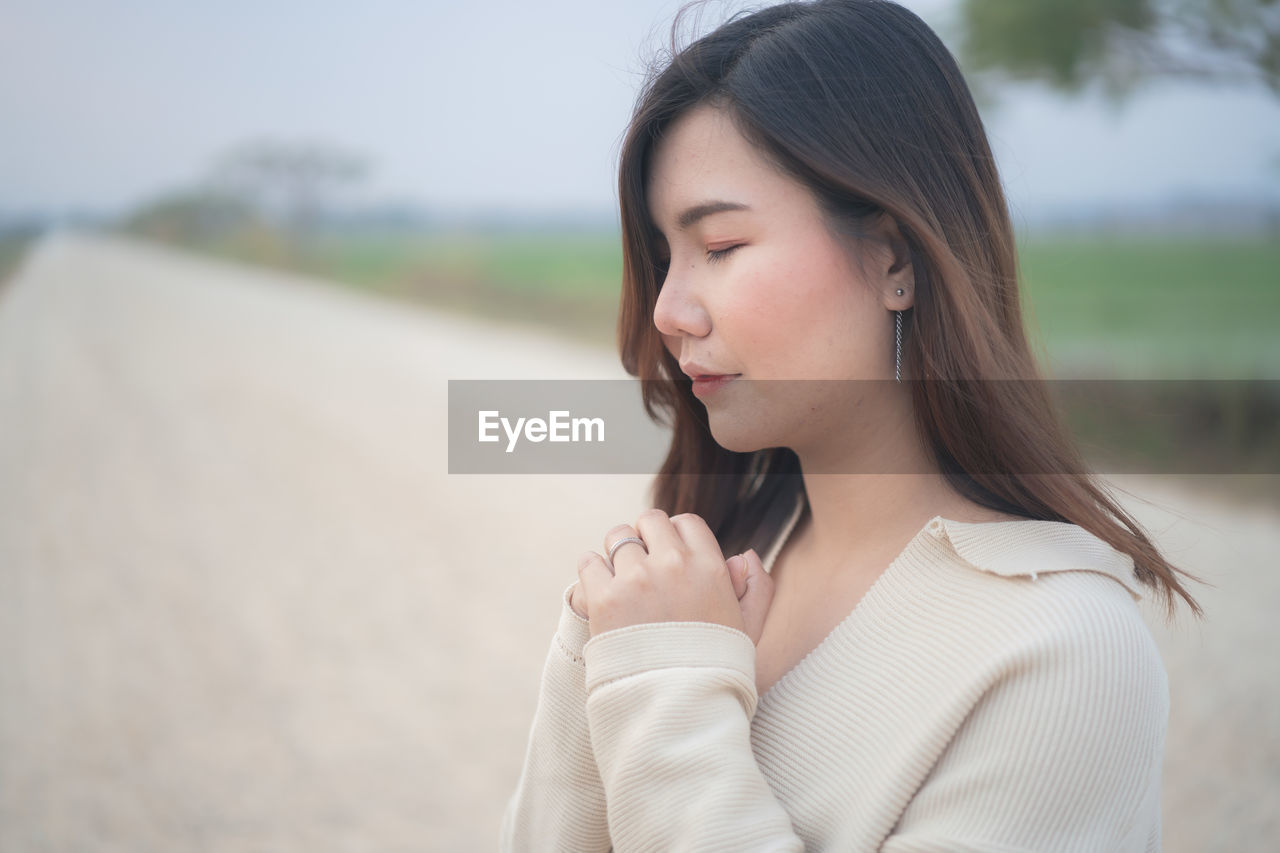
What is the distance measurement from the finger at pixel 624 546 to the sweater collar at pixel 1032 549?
1.21 ft

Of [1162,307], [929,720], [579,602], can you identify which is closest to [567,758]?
[579,602]

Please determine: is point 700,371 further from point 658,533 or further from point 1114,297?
point 1114,297

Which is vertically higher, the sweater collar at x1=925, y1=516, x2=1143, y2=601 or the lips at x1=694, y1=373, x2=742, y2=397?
the lips at x1=694, y1=373, x2=742, y2=397

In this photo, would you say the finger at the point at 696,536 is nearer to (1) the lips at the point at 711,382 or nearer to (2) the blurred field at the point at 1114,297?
(1) the lips at the point at 711,382

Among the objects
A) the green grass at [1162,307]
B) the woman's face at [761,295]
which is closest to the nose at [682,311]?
the woman's face at [761,295]

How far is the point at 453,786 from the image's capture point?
3648 millimetres

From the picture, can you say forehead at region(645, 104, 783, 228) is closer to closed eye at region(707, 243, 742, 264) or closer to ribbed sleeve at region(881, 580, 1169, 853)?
closed eye at region(707, 243, 742, 264)

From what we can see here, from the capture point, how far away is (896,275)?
1237 millimetres

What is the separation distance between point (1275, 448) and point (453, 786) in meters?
6.44

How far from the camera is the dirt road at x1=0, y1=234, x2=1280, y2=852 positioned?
352 cm

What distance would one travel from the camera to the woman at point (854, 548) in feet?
3.26

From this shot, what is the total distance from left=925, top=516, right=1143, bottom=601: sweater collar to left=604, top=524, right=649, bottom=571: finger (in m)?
0.37

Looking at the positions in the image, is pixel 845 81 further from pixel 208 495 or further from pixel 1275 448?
pixel 1275 448

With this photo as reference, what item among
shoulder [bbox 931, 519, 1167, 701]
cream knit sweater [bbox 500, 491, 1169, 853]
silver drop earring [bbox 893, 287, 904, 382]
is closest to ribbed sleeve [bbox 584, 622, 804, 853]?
cream knit sweater [bbox 500, 491, 1169, 853]
